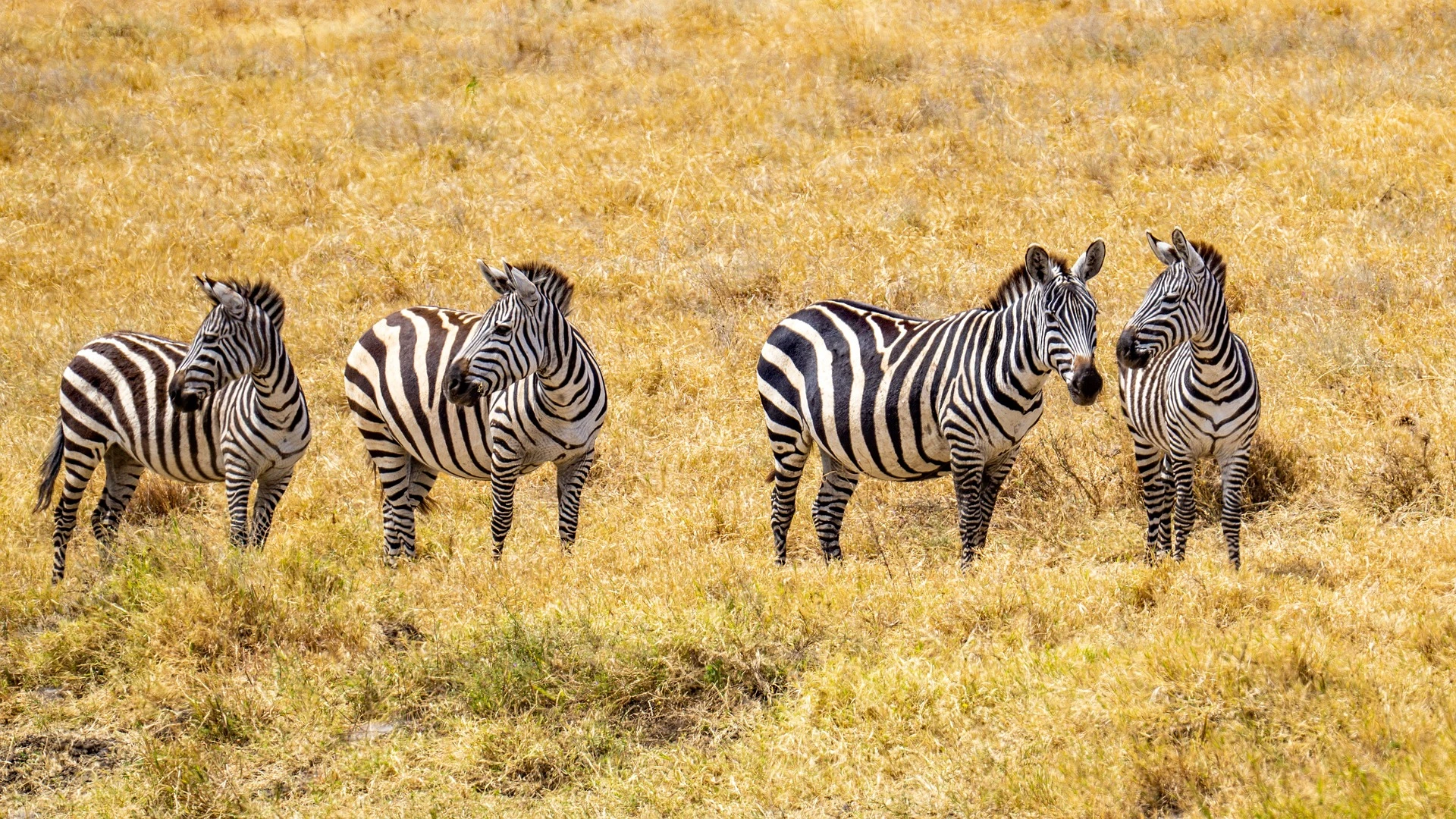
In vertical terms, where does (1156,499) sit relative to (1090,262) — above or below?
below

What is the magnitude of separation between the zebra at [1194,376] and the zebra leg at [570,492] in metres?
3.33

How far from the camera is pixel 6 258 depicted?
1471cm

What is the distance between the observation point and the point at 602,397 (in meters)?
8.32

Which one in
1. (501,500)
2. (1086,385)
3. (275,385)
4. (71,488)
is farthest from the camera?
(71,488)

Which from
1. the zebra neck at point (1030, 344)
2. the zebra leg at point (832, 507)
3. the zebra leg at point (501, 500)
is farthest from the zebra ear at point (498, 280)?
the zebra neck at point (1030, 344)

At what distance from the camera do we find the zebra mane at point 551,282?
318 inches

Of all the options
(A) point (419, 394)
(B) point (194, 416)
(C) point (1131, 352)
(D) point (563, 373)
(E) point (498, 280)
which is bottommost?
(B) point (194, 416)

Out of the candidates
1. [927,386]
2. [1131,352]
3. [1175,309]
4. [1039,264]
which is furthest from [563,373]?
[1175,309]

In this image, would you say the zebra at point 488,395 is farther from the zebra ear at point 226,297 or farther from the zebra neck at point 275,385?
the zebra ear at point 226,297

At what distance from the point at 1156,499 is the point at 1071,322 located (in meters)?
1.49

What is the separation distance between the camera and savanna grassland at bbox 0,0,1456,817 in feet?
16.9

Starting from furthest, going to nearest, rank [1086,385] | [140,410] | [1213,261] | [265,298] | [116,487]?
[116,487] → [140,410] → [265,298] → [1213,261] → [1086,385]

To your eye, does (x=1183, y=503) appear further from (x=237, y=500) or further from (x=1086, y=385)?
(x=237, y=500)

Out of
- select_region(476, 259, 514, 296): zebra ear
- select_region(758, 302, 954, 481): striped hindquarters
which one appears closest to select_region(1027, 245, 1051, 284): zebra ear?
select_region(758, 302, 954, 481): striped hindquarters
